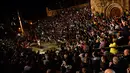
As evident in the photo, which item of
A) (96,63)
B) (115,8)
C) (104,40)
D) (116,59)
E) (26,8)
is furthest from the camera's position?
(26,8)

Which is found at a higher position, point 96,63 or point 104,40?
point 104,40

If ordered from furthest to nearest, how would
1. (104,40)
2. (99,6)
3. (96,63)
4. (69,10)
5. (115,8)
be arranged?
(69,10), (99,6), (115,8), (104,40), (96,63)

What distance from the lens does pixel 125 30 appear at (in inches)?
417

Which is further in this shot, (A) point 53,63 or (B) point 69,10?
(B) point 69,10

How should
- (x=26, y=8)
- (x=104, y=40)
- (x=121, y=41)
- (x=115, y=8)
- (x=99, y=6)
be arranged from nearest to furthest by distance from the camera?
1. (x=121, y=41)
2. (x=104, y=40)
3. (x=115, y=8)
4. (x=99, y=6)
5. (x=26, y=8)

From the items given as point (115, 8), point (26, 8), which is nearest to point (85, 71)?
point (115, 8)

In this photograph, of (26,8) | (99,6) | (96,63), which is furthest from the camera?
(26,8)

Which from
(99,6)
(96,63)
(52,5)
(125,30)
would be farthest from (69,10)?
(96,63)

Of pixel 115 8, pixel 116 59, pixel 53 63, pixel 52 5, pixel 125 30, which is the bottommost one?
pixel 53 63

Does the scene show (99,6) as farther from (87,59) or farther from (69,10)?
(87,59)

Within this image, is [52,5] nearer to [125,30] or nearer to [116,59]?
[125,30]

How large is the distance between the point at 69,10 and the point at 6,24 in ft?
53.1

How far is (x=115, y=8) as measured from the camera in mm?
28594

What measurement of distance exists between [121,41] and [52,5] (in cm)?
4770
